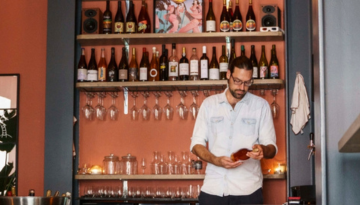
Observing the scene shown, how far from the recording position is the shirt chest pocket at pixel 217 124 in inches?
140

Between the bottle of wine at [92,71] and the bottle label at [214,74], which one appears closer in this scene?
the bottle label at [214,74]

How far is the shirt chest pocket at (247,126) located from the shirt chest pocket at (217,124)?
0.13 m

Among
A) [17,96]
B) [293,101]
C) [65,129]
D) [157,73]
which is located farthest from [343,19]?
[17,96]

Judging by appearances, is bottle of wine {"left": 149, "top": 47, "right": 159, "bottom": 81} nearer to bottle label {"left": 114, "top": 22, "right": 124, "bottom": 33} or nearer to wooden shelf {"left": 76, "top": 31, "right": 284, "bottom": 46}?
wooden shelf {"left": 76, "top": 31, "right": 284, "bottom": 46}

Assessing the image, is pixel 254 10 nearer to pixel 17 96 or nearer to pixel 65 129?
pixel 65 129

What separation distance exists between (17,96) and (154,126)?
4.27ft

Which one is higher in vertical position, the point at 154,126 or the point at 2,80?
the point at 2,80

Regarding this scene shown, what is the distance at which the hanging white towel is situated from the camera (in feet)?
14.5

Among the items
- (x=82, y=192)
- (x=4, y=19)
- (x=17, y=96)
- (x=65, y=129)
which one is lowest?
(x=82, y=192)

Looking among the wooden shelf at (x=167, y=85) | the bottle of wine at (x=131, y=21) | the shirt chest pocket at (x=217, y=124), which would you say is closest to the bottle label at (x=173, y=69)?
the wooden shelf at (x=167, y=85)

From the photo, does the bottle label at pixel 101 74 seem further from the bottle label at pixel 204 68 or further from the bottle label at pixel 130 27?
the bottle label at pixel 204 68

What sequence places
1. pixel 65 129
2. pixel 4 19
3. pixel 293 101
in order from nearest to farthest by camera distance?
1. pixel 293 101
2. pixel 65 129
3. pixel 4 19

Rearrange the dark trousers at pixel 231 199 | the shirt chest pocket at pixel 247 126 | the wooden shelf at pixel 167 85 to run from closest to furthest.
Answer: the dark trousers at pixel 231 199
the shirt chest pocket at pixel 247 126
the wooden shelf at pixel 167 85

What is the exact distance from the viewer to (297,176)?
4.46 m
